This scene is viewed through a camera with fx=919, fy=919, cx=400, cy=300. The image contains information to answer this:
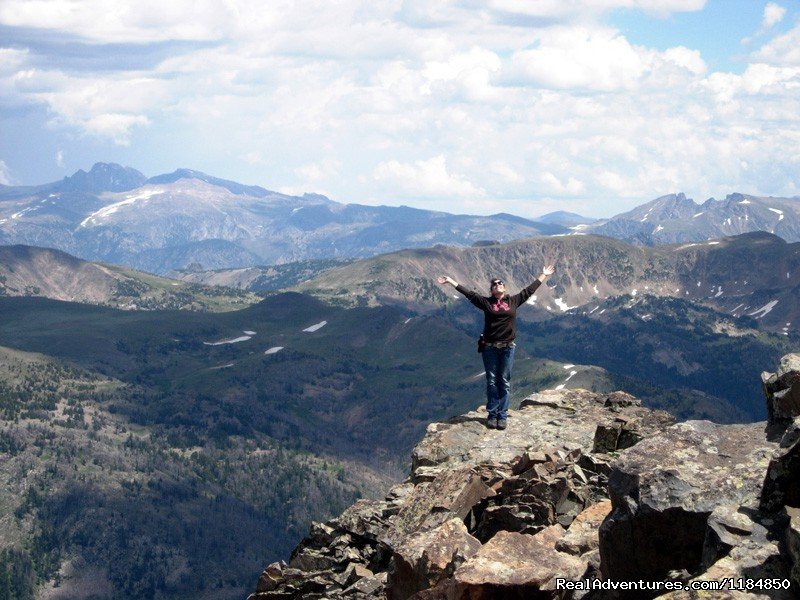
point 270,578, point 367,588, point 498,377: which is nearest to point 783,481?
point 367,588

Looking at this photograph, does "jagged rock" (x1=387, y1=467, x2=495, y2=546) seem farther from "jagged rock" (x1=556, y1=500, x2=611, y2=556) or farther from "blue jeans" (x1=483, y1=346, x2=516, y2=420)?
"blue jeans" (x1=483, y1=346, x2=516, y2=420)

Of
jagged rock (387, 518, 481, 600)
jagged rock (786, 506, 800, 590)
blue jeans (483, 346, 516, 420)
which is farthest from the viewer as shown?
blue jeans (483, 346, 516, 420)

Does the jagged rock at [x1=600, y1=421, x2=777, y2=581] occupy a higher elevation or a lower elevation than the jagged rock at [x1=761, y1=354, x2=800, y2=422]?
lower

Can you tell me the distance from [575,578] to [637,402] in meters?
21.7

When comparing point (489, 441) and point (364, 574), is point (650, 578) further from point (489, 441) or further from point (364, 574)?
point (489, 441)

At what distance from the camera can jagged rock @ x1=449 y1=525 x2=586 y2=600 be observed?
64.2ft

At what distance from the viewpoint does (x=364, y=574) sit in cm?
2733

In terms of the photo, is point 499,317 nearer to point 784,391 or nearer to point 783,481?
point 784,391

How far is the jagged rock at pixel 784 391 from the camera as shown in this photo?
21.8 metres

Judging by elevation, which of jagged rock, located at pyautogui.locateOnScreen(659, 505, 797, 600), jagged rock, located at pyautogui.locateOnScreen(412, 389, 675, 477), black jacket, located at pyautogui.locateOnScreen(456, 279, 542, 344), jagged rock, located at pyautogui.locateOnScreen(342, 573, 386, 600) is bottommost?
jagged rock, located at pyautogui.locateOnScreen(342, 573, 386, 600)

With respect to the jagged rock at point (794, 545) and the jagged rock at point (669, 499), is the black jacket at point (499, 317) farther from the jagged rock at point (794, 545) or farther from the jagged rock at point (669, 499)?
the jagged rock at point (794, 545)

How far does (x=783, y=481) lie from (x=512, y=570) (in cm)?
623

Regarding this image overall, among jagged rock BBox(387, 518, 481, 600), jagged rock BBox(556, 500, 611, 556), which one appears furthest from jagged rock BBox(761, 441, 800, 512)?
jagged rock BBox(387, 518, 481, 600)

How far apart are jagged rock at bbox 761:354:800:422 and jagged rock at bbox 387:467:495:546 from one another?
861cm
